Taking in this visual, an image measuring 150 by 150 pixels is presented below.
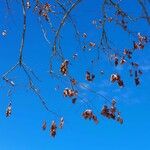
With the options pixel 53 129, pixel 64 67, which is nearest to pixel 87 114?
pixel 53 129

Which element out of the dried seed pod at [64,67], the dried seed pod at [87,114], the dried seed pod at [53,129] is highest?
the dried seed pod at [64,67]

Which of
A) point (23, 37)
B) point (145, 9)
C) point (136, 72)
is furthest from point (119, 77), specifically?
point (23, 37)

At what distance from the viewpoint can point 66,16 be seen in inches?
363

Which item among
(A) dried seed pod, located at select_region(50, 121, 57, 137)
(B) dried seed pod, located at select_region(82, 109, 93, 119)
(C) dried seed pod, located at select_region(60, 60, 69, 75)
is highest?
(C) dried seed pod, located at select_region(60, 60, 69, 75)

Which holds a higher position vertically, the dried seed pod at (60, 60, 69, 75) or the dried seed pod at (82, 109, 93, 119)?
the dried seed pod at (60, 60, 69, 75)

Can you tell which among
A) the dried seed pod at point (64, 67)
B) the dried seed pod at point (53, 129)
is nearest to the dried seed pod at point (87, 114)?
the dried seed pod at point (53, 129)

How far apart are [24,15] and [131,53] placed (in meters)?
2.20

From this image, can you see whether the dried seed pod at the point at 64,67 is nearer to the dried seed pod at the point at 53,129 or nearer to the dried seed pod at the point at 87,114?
the dried seed pod at the point at 87,114

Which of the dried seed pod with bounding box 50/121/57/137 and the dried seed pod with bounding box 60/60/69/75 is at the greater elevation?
the dried seed pod with bounding box 60/60/69/75

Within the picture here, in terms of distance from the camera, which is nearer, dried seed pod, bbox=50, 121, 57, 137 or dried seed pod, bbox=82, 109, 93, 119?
dried seed pod, bbox=82, 109, 93, 119

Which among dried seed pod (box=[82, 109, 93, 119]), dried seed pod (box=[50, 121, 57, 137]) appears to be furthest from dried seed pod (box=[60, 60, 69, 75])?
dried seed pod (box=[50, 121, 57, 137])

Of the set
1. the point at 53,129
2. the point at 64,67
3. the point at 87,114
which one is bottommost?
the point at 53,129

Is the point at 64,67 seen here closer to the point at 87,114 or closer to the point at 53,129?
the point at 87,114

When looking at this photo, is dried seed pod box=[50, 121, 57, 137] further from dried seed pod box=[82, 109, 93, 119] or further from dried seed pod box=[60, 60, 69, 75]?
dried seed pod box=[60, 60, 69, 75]
